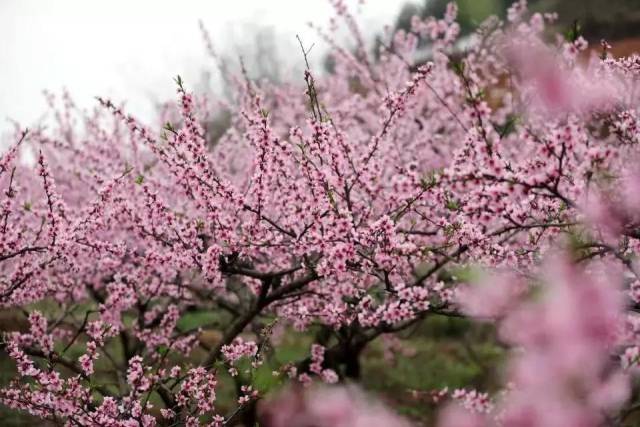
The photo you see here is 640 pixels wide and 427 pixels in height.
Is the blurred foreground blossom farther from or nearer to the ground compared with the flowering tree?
nearer to the ground

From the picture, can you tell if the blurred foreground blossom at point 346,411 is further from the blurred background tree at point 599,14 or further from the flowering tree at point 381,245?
the blurred background tree at point 599,14

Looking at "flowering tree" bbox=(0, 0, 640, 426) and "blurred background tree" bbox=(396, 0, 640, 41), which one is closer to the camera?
"flowering tree" bbox=(0, 0, 640, 426)

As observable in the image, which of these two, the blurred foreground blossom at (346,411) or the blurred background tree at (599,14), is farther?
the blurred background tree at (599,14)

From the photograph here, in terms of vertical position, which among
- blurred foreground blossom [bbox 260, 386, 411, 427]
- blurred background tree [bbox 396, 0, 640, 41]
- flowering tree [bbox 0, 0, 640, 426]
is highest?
blurred background tree [bbox 396, 0, 640, 41]

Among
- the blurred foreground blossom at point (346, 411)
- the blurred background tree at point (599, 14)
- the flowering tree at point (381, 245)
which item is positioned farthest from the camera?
the blurred background tree at point (599, 14)

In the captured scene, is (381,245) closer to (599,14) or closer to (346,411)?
(346,411)

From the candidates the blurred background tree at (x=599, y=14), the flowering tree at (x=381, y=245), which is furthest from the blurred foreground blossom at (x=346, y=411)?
the blurred background tree at (x=599, y=14)

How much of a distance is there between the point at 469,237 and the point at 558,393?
10.0 ft

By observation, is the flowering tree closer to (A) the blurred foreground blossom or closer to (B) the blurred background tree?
(A) the blurred foreground blossom

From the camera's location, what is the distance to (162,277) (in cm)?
695

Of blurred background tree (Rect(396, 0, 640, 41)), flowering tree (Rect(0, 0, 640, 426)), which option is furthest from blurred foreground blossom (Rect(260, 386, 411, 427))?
blurred background tree (Rect(396, 0, 640, 41))

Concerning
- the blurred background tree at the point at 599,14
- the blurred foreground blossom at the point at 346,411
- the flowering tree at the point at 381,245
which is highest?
the blurred background tree at the point at 599,14

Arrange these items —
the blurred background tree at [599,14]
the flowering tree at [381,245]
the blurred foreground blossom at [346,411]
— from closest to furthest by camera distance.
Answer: the blurred foreground blossom at [346,411] → the flowering tree at [381,245] → the blurred background tree at [599,14]

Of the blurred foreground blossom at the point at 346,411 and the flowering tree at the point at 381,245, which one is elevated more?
the flowering tree at the point at 381,245
